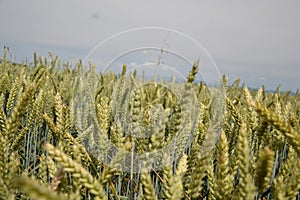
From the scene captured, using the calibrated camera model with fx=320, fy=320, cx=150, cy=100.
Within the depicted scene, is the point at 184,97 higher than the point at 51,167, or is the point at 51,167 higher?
the point at 184,97

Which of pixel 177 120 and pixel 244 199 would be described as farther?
pixel 177 120

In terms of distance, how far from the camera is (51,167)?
0.66m

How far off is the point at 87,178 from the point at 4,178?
0.65 ft

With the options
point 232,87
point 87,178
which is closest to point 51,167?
point 87,178

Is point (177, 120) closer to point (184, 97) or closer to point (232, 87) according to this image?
point (184, 97)

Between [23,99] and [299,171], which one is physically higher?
[23,99]

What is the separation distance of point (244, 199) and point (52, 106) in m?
1.13

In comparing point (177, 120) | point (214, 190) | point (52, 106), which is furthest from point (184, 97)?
point (52, 106)

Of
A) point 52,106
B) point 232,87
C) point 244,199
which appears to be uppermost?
point 232,87

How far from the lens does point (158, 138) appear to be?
57 cm

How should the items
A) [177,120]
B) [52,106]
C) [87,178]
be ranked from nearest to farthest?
[87,178] → [177,120] → [52,106]

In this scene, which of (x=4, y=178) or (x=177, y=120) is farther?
(x=177, y=120)

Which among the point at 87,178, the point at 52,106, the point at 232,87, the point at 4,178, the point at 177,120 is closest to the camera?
the point at 87,178

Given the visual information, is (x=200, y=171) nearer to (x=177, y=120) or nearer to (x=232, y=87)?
(x=177, y=120)
